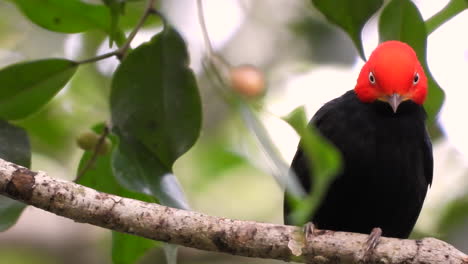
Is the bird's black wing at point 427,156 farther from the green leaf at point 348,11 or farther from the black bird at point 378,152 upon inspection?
the green leaf at point 348,11

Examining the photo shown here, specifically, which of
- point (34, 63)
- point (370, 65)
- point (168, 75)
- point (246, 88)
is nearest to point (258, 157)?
point (246, 88)

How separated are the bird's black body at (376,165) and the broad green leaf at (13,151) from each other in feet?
4.17

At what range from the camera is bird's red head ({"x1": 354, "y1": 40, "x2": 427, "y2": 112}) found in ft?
10.8

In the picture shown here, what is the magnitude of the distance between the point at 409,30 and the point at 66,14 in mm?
1255

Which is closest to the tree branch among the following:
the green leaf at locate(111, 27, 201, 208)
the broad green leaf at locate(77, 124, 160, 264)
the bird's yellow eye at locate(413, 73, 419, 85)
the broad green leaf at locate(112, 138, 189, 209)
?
the broad green leaf at locate(112, 138, 189, 209)

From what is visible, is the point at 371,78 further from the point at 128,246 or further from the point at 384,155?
the point at 128,246

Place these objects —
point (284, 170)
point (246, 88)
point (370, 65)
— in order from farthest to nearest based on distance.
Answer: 1. point (370, 65)
2. point (246, 88)
3. point (284, 170)

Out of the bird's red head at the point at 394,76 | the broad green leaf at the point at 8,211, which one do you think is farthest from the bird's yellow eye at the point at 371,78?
the broad green leaf at the point at 8,211

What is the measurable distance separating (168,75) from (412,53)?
96 centimetres

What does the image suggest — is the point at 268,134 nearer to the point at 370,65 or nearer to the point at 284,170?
the point at 284,170

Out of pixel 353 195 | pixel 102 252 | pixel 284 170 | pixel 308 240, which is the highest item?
pixel 284 170

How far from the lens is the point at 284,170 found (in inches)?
75.5

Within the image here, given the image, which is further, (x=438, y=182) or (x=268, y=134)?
(x=438, y=182)

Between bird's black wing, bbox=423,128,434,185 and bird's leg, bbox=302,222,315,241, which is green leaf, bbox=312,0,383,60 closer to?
bird's leg, bbox=302,222,315,241
